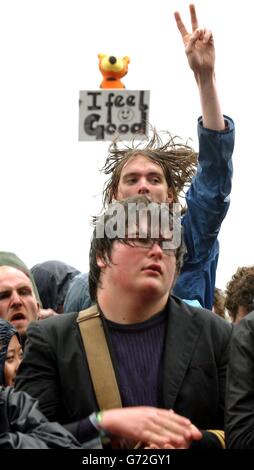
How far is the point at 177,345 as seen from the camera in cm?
432

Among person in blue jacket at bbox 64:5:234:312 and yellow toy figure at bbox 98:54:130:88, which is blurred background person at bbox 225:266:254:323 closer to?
person in blue jacket at bbox 64:5:234:312

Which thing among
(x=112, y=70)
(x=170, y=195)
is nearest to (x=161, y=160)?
(x=170, y=195)

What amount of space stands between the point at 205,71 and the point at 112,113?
6.64 ft

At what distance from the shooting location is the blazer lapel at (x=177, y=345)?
4242 millimetres

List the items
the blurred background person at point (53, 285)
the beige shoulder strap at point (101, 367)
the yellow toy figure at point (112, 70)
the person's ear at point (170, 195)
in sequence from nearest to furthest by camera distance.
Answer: the beige shoulder strap at point (101, 367), the person's ear at point (170, 195), the blurred background person at point (53, 285), the yellow toy figure at point (112, 70)

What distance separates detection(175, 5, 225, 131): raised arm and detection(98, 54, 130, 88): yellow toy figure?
350 cm

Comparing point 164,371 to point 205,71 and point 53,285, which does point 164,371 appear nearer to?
point 205,71

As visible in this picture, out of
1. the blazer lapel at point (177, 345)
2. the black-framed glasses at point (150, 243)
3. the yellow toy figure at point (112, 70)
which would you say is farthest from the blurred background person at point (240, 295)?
the yellow toy figure at point (112, 70)

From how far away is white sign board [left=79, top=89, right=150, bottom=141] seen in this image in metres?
7.16

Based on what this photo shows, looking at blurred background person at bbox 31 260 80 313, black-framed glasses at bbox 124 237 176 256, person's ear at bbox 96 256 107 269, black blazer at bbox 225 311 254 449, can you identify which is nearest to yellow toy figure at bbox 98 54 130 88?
blurred background person at bbox 31 260 80 313

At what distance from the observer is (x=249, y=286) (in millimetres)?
6391

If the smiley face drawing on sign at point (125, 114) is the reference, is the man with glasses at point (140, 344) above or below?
below

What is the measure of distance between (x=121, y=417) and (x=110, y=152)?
→ 2.17 m

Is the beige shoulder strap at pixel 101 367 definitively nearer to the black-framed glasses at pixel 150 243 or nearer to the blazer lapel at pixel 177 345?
the blazer lapel at pixel 177 345
